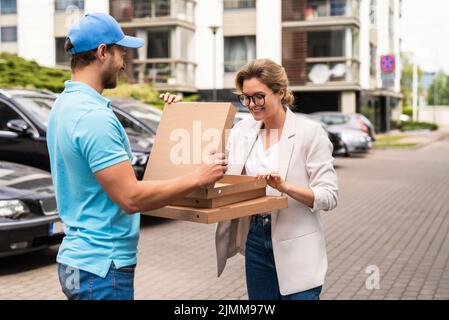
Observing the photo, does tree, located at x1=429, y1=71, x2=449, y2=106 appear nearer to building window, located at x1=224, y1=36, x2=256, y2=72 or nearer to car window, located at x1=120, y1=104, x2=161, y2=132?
building window, located at x1=224, y1=36, x2=256, y2=72

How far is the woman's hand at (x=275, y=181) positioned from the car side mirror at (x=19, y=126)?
6999mm

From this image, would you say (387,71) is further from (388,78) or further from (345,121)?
(345,121)

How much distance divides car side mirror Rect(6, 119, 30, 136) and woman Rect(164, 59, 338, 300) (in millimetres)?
6607

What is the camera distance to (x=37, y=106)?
10055mm

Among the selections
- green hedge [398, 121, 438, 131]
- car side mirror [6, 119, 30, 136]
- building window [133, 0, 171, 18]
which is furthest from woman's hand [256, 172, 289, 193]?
green hedge [398, 121, 438, 131]

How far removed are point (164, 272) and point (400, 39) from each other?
168ft

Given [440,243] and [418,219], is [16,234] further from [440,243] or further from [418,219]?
[418,219]

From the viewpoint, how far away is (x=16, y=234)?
675 cm

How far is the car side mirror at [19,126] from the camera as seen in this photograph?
9516 millimetres

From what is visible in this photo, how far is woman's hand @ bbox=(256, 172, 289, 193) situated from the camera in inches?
123

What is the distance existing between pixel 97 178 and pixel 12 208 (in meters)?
4.71

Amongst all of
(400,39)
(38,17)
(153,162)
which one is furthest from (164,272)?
(400,39)

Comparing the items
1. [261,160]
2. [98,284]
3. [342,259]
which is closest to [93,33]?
[98,284]

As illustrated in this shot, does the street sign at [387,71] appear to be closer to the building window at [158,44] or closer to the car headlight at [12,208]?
the building window at [158,44]
